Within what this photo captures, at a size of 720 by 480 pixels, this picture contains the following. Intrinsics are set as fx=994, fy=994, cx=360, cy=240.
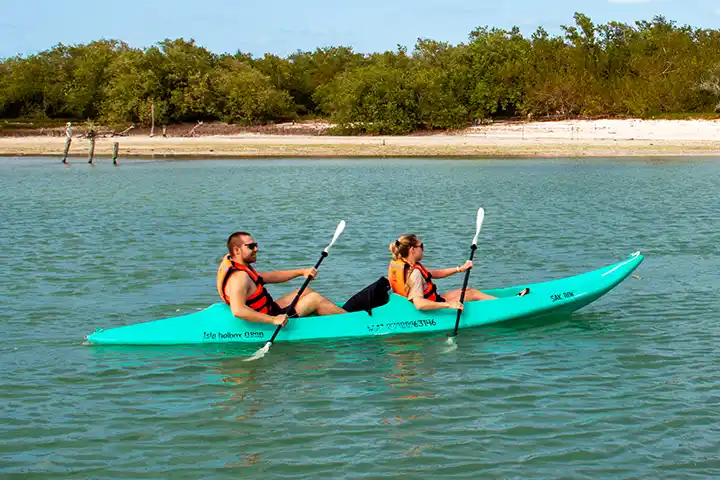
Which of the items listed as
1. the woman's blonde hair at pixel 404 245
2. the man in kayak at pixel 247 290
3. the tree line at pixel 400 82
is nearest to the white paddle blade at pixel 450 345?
the woman's blonde hair at pixel 404 245

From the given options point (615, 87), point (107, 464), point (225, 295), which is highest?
point (615, 87)

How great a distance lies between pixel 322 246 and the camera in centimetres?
1653

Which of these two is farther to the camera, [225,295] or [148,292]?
[148,292]

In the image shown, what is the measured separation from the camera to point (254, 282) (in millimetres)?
8875

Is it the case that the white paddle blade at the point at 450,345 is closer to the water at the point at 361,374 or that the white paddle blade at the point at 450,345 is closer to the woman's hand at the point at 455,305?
the water at the point at 361,374

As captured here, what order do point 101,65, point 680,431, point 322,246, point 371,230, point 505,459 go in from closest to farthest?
point 505,459 → point 680,431 → point 322,246 → point 371,230 → point 101,65

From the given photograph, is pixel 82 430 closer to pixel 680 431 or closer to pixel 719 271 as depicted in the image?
pixel 680 431

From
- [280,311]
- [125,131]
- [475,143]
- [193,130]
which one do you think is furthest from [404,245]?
[125,131]

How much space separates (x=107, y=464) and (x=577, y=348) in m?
4.66

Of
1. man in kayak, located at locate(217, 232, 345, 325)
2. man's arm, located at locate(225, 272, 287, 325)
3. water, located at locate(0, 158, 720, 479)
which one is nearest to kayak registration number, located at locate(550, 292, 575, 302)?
water, located at locate(0, 158, 720, 479)

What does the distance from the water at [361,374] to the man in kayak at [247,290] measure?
14.8 inches

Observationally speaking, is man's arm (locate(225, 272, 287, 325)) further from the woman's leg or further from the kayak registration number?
the kayak registration number

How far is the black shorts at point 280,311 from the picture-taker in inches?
361

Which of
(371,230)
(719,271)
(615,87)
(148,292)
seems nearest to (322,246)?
(371,230)
